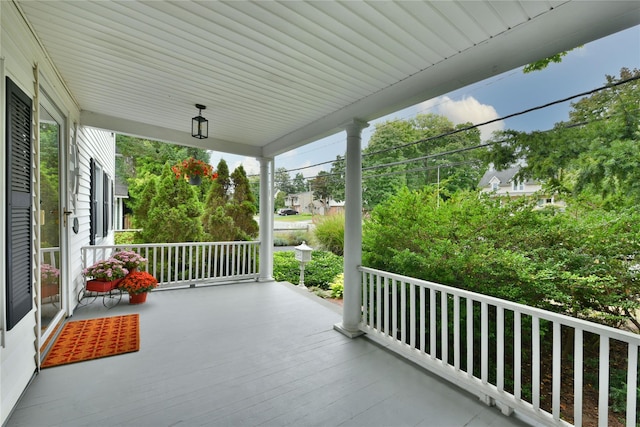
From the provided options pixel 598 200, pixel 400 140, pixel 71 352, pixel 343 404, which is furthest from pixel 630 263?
pixel 400 140

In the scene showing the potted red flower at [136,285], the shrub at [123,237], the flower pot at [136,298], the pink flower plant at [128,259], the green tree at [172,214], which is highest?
the green tree at [172,214]

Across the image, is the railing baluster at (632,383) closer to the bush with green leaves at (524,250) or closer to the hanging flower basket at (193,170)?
the bush with green leaves at (524,250)

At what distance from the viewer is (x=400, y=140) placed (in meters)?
10.9

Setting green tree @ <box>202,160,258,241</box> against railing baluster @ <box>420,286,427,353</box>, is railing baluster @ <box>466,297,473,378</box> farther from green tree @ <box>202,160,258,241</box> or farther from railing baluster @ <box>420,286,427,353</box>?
green tree @ <box>202,160,258,241</box>

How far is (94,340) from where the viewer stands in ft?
9.66

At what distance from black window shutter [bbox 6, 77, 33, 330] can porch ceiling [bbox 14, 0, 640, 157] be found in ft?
2.07

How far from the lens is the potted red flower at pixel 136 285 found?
161 inches

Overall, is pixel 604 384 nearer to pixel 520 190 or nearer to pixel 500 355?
pixel 500 355

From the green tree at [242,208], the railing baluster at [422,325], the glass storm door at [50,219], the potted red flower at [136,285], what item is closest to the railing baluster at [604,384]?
the railing baluster at [422,325]

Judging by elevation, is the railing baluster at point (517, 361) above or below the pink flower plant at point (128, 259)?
below

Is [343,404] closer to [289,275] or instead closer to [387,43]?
[387,43]

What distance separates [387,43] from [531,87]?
4.18 meters

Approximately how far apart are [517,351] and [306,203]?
42.9 ft

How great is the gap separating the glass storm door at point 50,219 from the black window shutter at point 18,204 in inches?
17.4
